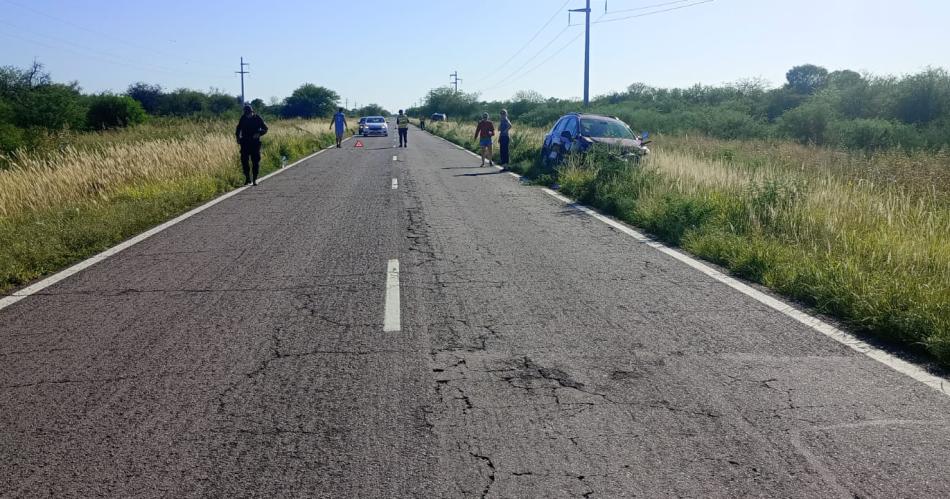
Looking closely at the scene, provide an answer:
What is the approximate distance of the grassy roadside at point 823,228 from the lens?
5703mm

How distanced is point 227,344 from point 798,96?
49381 mm

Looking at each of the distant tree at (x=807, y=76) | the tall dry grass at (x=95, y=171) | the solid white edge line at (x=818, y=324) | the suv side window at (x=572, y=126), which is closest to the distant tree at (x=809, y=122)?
the suv side window at (x=572, y=126)

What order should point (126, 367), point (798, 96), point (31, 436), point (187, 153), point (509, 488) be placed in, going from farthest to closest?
point (798, 96), point (187, 153), point (126, 367), point (31, 436), point (509, 488)

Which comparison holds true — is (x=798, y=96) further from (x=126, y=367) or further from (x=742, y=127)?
(x=126, y=367)

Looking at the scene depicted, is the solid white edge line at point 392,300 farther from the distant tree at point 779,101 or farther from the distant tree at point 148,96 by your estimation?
the distant tree at point 148,96

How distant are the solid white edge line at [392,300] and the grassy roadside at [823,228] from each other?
11.8 feet

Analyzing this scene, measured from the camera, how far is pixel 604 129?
1833 centimetres

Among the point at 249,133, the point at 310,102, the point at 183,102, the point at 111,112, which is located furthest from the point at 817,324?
the point at 310,102

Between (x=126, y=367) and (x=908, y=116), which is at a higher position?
(x=908, y=116)

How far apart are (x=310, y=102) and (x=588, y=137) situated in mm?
117780

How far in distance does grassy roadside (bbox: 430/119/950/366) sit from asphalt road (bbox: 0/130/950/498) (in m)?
0.62

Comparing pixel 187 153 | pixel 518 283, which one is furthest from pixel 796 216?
pixel 187 153

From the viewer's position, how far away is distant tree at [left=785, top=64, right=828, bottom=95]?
59184 mm

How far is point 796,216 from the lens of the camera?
929cm
